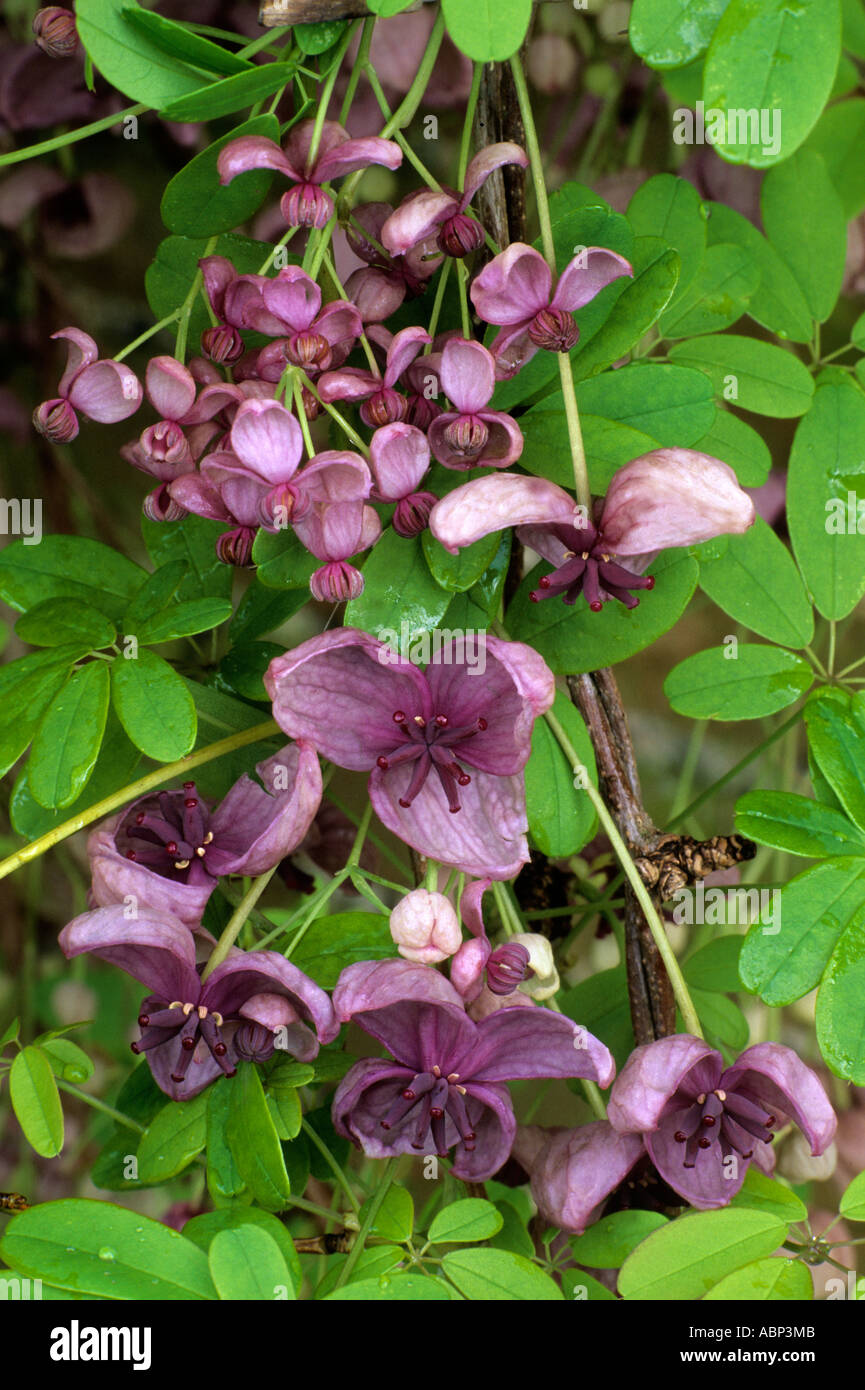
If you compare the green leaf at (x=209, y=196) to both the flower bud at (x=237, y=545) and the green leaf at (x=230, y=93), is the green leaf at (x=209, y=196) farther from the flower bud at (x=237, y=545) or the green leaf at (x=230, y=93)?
the flower bud at (x=237, y=545)

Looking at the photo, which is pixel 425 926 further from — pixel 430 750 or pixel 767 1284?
pixel 767 1284

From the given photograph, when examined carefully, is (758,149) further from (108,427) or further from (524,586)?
(108,427)

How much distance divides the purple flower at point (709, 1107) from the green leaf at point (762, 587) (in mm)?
279

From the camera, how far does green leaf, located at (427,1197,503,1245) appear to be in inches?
24.5

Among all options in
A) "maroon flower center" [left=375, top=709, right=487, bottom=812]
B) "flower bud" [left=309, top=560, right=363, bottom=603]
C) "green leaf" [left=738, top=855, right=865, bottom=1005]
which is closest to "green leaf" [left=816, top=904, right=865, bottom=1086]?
"green leaf" [left=738, top=855, right=865, bottom=1005]

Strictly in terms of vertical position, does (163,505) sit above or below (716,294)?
below

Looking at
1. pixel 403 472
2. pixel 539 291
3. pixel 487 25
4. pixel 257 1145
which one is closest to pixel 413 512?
pixel 403 472

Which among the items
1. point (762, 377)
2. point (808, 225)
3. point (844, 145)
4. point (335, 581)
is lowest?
point (335, 581)

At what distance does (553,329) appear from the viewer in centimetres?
55

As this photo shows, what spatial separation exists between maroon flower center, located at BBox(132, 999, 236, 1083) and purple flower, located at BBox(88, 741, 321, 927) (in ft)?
0.15

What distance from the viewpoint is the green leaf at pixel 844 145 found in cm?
88

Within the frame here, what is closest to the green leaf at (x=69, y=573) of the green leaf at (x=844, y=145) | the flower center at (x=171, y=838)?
the flower center at (x=171, y=838)

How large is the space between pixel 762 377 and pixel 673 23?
0.29m
